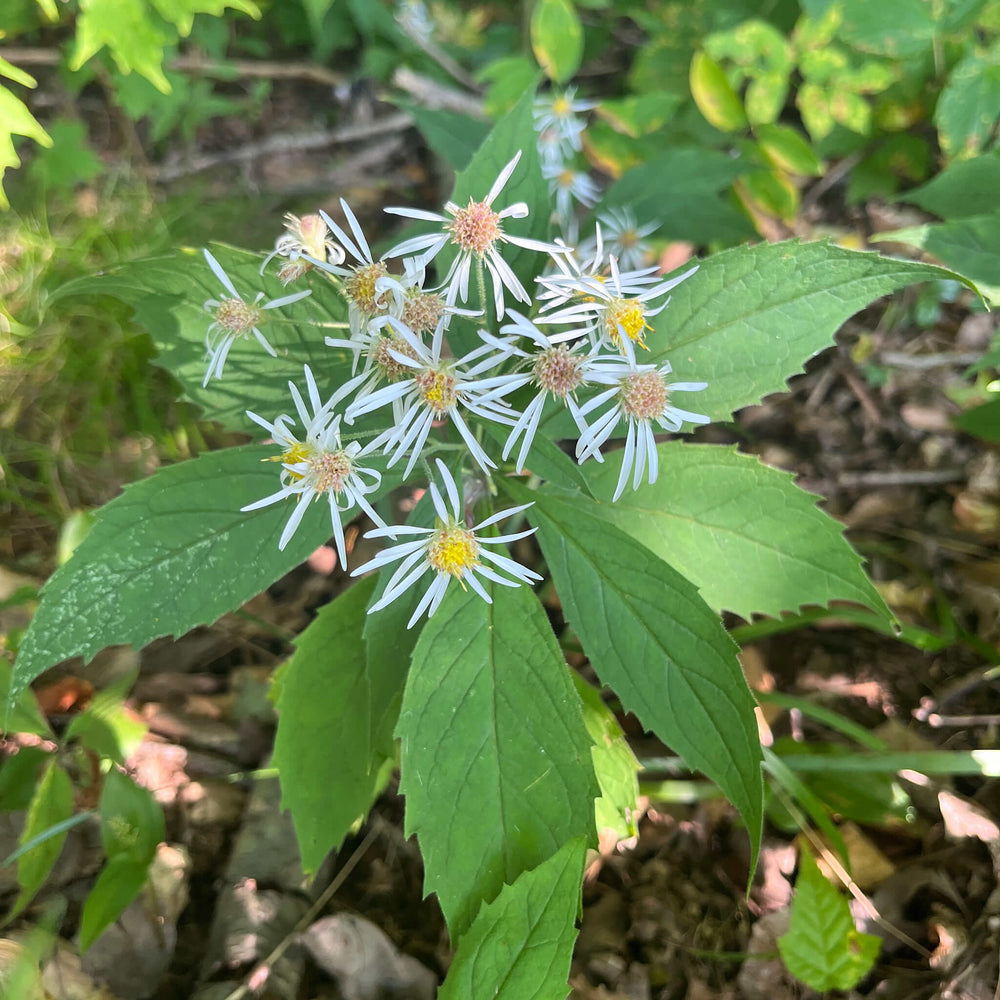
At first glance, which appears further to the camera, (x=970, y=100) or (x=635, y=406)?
(x=970, y=100)

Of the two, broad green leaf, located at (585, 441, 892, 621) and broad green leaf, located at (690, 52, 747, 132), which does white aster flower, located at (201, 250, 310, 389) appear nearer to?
broad green leaf, located at (585, 441, 892, 621)

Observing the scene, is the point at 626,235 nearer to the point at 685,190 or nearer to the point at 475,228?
the point at 685,190

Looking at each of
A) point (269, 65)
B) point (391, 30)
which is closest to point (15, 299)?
point (269, 65)

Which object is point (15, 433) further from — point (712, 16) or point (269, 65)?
point (712, 16)

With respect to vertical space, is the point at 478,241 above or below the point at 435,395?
above

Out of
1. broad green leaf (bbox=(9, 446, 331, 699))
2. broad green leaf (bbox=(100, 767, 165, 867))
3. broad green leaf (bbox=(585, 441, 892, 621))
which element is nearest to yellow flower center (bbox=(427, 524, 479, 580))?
broad green leaf (bbox=(9, 446, 331, 699))

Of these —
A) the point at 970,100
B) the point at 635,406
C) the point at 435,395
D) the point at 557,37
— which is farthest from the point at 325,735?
the point at 970,100
